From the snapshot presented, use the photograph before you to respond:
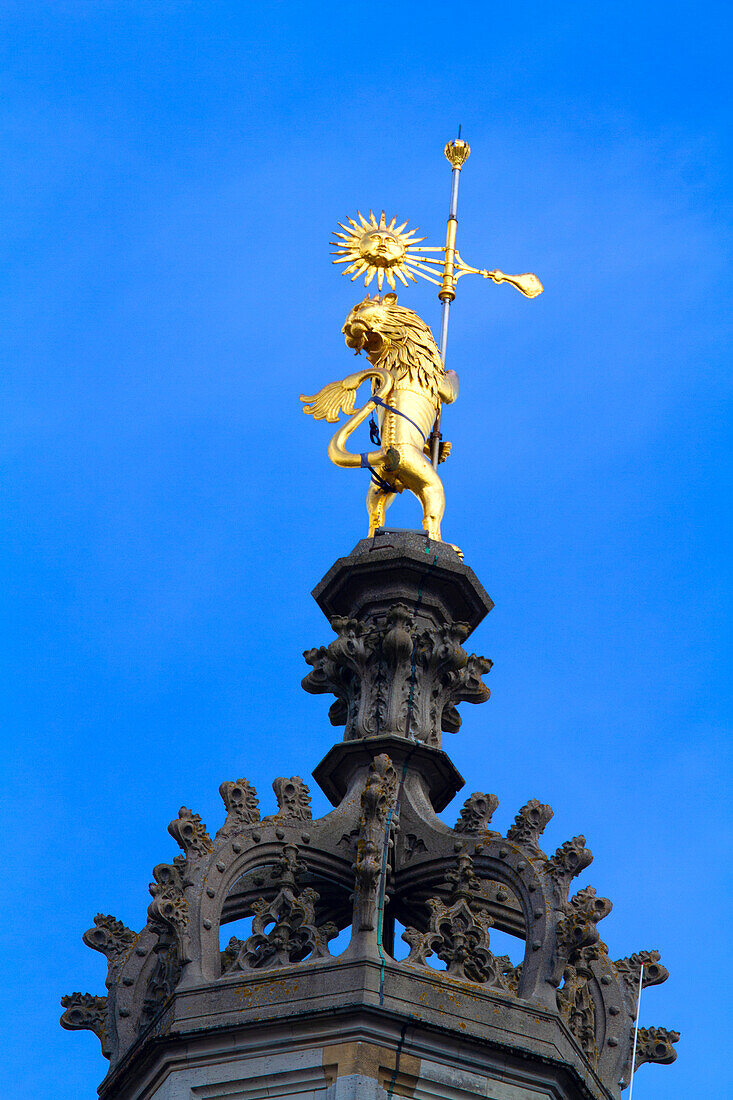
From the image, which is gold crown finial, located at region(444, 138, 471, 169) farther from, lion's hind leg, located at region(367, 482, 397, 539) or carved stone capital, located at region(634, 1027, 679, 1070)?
carved stone capital, located at region(634, 1027, 679, 1070)

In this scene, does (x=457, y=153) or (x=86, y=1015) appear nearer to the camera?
(x=86, y=1015)

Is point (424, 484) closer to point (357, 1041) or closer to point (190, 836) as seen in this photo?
point (190, 836)

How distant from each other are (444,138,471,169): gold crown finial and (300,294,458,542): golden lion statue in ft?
12.3

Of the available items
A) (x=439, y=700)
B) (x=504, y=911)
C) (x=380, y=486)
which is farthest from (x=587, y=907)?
(x=380, y=486)

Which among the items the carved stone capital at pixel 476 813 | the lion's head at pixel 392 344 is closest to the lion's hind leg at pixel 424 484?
the lion's head at pixel 392 344

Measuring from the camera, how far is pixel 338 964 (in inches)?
1405

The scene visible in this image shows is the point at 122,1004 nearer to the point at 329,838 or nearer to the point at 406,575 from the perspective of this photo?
the point at 329,838

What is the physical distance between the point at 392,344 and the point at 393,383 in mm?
581

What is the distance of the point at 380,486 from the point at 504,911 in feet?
21.6

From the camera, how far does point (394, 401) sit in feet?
140

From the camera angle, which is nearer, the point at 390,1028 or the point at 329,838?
the point at 390,1028

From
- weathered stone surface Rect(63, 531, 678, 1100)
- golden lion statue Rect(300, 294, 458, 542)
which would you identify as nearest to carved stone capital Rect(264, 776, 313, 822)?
weathered stone surface Rect(63, 531, 678, 1100)

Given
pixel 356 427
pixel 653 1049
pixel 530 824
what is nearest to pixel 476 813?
pixel 530 824

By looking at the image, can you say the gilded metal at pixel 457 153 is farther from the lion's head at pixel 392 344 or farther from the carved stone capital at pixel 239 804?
the carved stone capital at pixel 239 804
